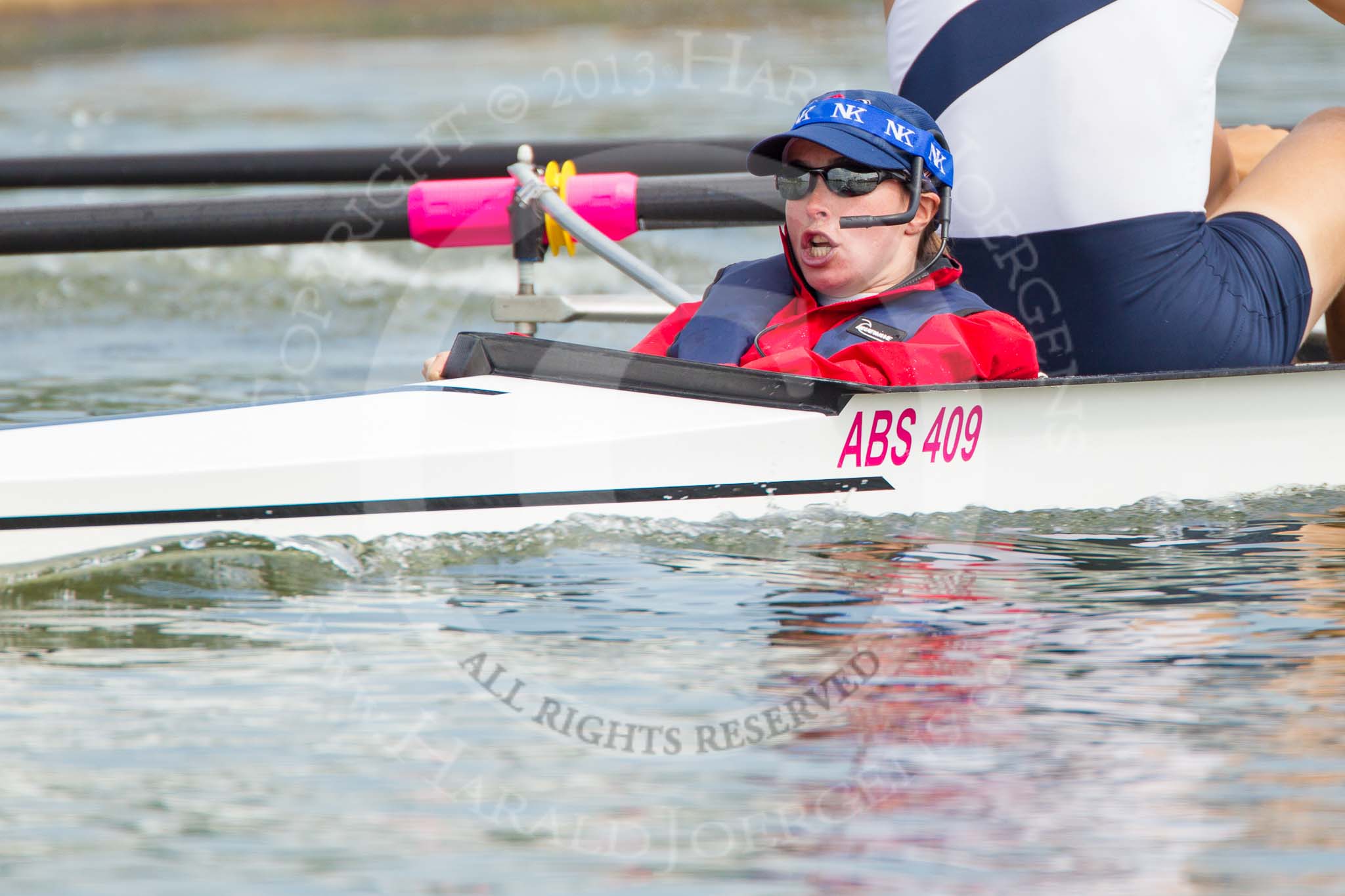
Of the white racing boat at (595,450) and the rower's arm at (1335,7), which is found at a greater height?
the rower's arm at (1335,7)

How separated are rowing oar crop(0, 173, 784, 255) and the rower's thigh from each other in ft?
3.89

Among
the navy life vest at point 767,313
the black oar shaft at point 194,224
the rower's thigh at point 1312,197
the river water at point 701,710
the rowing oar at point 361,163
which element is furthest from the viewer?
the rowing oar at point 361,163

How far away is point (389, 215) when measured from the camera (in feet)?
13.9

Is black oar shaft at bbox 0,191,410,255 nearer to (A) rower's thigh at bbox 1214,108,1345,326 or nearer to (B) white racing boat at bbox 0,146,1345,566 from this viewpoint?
(B) white racing boat at bbox 0,146,1345,566

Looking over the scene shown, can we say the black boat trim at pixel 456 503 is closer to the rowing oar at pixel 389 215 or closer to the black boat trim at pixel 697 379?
the black boat trim at pixel 697 379

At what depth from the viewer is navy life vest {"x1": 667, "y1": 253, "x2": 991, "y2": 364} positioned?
10.3 feet

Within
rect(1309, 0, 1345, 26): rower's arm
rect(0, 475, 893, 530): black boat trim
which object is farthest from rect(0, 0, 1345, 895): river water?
rect(1309, 0, 1345, 26): rower's arm

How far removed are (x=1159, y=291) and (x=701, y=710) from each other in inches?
53.8

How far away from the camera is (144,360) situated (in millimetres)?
6555

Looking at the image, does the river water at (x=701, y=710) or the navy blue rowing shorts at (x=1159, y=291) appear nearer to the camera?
the river water at (x=701, y=710)

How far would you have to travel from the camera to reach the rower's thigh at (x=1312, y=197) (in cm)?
350

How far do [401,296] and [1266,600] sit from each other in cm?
562

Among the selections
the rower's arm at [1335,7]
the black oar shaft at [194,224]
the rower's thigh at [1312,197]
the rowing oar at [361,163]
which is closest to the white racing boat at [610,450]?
the rower's thigh at [1312,197]

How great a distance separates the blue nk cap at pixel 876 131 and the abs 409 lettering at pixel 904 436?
440 millimetres
